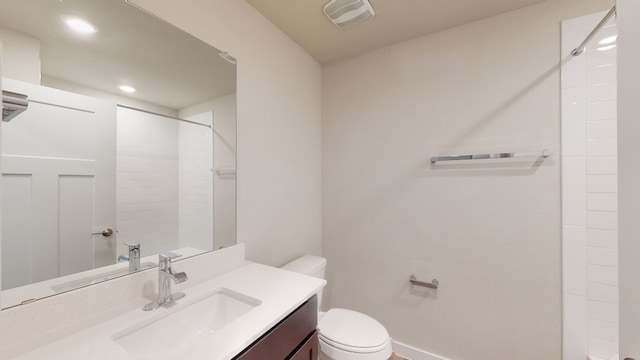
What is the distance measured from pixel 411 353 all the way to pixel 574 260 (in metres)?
1.18

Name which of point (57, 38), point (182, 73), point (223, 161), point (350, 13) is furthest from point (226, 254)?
point (350, 13)

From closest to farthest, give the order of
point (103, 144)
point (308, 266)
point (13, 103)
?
point (13, 103) < point (103, 144) < point (308, 266)

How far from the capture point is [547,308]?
1.43 m

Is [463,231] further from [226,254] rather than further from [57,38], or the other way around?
[57,38]

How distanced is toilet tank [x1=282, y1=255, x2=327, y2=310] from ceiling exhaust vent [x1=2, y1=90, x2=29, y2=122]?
137 cm

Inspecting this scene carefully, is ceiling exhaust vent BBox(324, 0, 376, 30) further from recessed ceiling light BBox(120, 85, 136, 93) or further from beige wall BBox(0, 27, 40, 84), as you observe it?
beige wall BBox(0, 27, 40, 84)

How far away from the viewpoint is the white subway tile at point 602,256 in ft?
4.23

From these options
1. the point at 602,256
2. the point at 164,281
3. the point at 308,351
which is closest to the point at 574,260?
the point at 602,256

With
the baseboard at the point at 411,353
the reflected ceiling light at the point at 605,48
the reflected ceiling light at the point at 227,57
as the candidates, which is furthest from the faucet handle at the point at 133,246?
the reflected ceiling light at the point at 605,48

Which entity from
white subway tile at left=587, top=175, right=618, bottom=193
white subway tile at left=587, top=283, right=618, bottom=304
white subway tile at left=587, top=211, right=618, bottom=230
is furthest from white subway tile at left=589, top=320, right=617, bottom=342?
white subway tile at left=587, top=175, right=618, bottom=193

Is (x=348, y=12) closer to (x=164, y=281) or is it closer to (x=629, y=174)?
(x=629, y=174)

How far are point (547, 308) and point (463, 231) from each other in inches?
22.8

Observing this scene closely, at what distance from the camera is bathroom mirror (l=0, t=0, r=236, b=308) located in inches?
30.2

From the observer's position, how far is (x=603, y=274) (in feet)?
4.28
